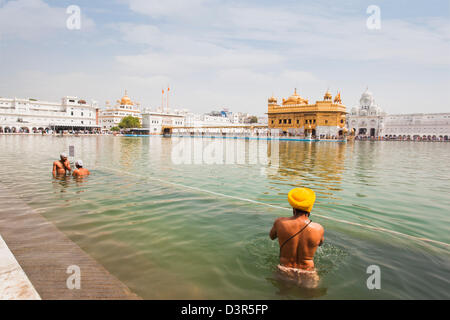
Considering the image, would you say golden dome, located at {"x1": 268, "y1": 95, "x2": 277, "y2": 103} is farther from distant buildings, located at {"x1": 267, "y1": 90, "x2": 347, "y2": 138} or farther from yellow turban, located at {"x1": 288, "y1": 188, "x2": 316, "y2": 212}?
yellow turban, located at {"x1": 288, "y1": 188, "x2": 316, "y2": 212}

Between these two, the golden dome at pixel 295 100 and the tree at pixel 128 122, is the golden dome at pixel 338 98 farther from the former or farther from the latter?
the tree at pixel 128 122

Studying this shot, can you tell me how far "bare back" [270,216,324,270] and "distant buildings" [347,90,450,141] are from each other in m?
83.6

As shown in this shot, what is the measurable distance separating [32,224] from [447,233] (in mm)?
6783

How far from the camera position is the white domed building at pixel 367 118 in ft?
299

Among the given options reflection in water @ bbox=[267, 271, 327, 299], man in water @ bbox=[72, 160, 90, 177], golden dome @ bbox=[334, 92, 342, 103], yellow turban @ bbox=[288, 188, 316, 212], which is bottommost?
reflection in water @ bbox=[267, 271, 327, 299]

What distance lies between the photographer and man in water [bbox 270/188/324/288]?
9.04 feet

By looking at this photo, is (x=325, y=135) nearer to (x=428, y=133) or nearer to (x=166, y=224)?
(x=428, y=133)

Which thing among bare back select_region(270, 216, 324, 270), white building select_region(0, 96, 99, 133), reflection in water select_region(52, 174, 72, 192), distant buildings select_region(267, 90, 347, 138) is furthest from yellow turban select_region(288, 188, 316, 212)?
white building select_region(0, 96, 99, 133)

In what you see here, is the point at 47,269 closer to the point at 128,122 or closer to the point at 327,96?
the point at 327,96

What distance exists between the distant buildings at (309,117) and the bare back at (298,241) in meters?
58.2
